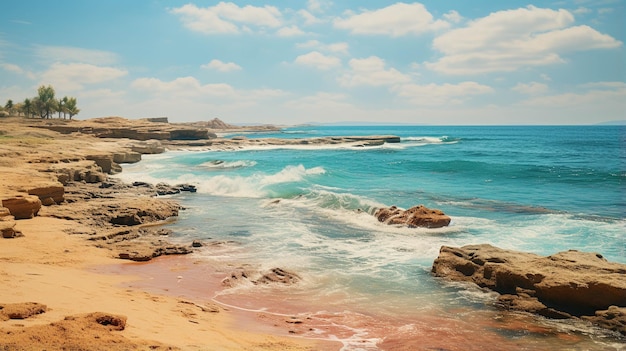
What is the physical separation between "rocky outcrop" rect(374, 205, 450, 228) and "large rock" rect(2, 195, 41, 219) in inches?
503

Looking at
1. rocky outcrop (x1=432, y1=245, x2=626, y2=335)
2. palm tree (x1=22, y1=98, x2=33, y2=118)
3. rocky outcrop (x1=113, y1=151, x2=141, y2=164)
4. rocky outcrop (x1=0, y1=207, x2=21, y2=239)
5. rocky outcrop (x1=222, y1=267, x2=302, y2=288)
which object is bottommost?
rocky outcrop (x1=222, y1=267, x2=302, y2=288)

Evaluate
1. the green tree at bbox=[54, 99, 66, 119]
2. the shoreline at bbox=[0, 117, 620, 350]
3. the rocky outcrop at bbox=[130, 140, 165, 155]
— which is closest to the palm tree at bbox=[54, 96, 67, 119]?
the green tree at bbox=[54, 99, 66, 119]

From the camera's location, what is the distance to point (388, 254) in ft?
43.9

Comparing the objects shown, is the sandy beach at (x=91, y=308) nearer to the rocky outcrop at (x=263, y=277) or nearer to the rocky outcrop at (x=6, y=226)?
the rocky outcrop at (x=6, y=226)

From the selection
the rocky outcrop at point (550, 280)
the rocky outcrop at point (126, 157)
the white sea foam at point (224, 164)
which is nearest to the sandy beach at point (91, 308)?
the rocky outcrop at point (550, 280)

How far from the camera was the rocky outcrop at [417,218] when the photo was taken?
16625mm

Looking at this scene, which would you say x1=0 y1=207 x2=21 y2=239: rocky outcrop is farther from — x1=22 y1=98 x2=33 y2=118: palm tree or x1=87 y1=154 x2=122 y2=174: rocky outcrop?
x1=22 y1=98 x2=33 y2=118: palm tree

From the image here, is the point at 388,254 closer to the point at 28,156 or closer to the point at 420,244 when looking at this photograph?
the point at 420,244

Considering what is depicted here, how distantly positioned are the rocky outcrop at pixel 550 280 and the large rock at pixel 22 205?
1326 centimetres

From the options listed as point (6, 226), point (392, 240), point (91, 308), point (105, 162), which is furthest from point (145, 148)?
point (91, 308)

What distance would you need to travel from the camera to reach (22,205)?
47.0 ft

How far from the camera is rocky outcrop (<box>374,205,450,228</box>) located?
1662 centimetres

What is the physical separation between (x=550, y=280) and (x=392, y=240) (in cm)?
632

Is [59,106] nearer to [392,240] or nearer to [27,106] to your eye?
[27,106]
